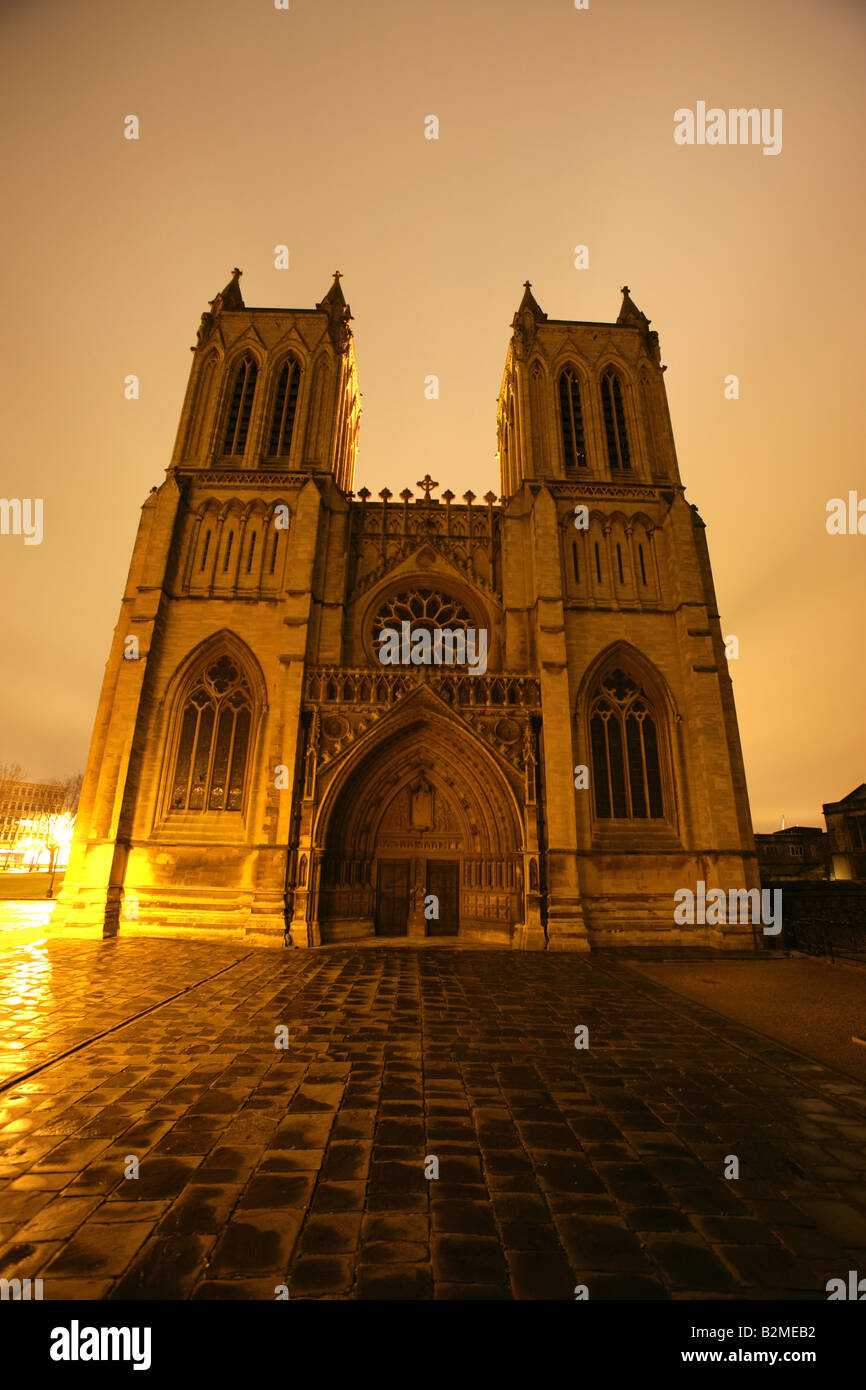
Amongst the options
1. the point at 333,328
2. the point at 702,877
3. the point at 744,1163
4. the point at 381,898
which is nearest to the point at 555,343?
the point at 333,328

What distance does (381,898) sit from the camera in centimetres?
1597

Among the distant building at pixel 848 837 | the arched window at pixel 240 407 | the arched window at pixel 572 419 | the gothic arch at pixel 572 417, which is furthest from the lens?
the distant building at pixel 848 837

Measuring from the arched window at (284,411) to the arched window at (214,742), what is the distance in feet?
28.1

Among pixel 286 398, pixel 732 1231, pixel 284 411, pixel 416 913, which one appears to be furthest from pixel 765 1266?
pixel 286 398

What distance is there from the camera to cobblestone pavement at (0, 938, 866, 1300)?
2826 mm

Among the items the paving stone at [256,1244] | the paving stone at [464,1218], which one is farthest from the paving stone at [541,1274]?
the paving stone at [256,1244]

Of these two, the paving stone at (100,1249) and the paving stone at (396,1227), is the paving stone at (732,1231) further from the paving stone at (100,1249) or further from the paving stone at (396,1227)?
the paving stone at (100,1249)

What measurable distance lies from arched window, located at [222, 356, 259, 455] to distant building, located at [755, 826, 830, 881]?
33.3 metres

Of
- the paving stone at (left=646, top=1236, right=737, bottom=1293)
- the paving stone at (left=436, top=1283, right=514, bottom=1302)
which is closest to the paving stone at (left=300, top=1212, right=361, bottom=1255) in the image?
the paving stone at (left=436, top=1283, right=514, bottom=1302)

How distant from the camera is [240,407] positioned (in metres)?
20.9

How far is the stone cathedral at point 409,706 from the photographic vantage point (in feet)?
48.4

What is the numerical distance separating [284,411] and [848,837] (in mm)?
39631

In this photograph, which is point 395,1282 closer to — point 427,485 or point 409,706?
point 409,706

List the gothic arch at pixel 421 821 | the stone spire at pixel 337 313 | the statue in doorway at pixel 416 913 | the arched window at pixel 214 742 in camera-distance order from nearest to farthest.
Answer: the gothic arch at pixel 421 821, the statue in doorway at pixel 416 913, the arched window at pixel 214 742, the stone spire at pixel 337 313
